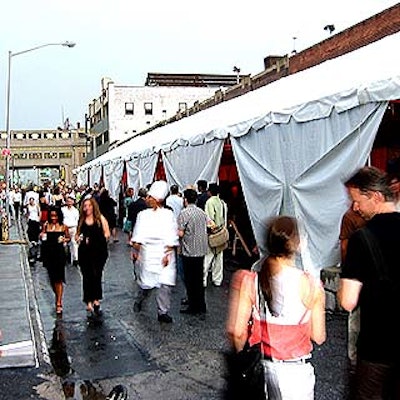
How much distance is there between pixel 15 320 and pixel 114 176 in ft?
56.3

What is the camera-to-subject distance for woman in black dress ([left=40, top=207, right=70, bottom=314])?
33.8ft

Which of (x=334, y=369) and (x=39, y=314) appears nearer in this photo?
(x=334, y=369)

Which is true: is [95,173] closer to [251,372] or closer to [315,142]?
[315,142]

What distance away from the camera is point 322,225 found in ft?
27.3

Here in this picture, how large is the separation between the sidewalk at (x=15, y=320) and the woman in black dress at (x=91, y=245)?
3.33 ft

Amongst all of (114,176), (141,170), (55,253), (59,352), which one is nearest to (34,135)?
(114,176)

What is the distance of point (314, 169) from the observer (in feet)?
28.0

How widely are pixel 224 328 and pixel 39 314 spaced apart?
10.6 ft

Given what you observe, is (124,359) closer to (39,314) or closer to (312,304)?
(39,314)

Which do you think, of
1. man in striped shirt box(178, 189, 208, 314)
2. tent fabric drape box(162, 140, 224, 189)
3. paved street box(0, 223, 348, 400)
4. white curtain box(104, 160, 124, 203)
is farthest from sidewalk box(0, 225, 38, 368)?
white curtain box(104, 160, 124, 203)

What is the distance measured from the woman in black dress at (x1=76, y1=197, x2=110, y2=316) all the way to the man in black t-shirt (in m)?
6.82

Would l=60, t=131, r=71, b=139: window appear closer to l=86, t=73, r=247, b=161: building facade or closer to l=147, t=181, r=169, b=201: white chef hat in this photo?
l=86, t=73, r=247, b=161: building facade

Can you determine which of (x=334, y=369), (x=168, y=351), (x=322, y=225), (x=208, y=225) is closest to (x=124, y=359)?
(x=168, y=351)

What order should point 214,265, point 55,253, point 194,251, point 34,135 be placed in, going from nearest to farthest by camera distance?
point 194,251 < point 55,253 < point 214,265 < point 34,135
